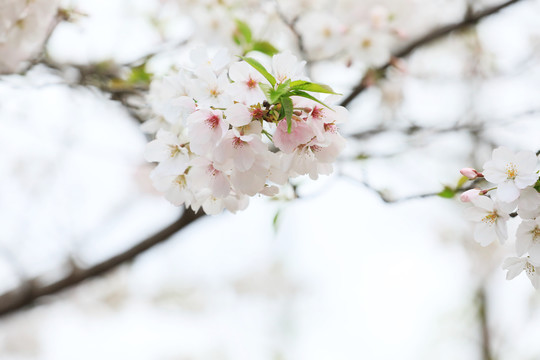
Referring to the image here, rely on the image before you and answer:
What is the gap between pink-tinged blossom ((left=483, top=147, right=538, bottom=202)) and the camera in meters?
0.69

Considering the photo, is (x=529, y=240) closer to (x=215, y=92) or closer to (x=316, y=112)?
(x=316, y=112)

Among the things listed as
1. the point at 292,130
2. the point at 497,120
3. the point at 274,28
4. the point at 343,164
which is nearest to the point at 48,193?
the point at 274,28

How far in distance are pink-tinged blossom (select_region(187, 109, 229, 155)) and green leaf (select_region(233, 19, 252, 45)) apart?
0.71 meters

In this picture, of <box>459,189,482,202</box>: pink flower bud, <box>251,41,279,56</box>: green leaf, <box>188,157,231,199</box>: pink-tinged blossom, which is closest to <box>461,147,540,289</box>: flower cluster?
<box>459,189,482,202</box>: pink flower bud

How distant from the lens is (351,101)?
1.79m

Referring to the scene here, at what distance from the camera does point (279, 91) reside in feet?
2.15

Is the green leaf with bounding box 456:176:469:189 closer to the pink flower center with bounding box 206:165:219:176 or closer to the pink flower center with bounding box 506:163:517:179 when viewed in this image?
the pink flower center with bounding box 506:163:517:179

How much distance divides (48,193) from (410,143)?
212cm

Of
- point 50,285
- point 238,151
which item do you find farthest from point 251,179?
point 50,285

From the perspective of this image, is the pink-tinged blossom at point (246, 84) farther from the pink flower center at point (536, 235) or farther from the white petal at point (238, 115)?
the pink flower center at point (536, 235)

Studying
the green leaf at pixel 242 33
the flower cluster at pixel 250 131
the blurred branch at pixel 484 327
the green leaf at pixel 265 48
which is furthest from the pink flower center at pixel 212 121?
the blurred branch at pixel 484 327

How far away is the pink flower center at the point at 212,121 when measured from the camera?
68 centimetres

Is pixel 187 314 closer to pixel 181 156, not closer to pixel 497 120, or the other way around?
pixel 497 120

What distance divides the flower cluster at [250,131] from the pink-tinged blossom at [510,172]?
226 millimetres
